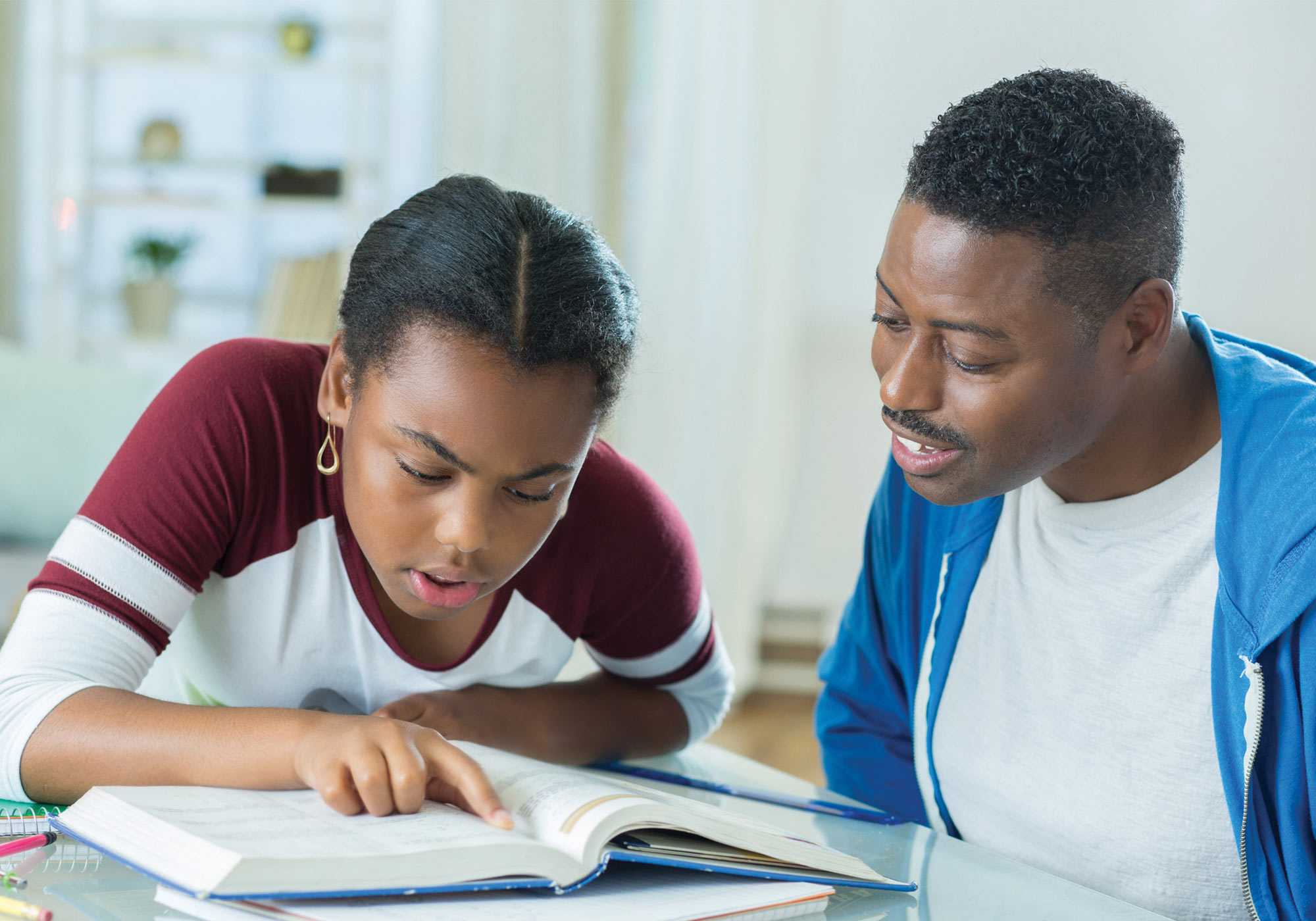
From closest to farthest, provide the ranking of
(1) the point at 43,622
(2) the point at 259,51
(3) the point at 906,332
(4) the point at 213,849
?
(4) the point at 213,849
(1) the point at 43,622
(3) the point at 906,332
(2) the point at 259,51

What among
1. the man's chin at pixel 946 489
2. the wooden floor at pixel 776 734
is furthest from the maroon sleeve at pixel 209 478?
the wooden floor at pixel 776 734

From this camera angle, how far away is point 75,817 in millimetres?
728

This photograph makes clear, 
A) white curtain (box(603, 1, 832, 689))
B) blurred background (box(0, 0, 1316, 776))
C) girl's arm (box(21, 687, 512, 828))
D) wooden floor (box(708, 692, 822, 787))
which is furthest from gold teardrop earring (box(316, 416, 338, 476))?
white curtain (box(603, 1, 832, 689))

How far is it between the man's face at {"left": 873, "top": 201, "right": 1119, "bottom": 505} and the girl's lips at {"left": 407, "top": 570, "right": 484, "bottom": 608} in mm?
351

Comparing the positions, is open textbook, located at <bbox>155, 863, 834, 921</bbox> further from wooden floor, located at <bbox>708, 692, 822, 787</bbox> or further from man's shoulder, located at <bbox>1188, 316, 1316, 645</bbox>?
wooden floor, located at <bbox>708, 692, 822, 787</bbox>

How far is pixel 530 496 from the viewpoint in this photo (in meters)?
A: 0.92

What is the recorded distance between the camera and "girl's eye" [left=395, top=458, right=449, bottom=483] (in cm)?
90

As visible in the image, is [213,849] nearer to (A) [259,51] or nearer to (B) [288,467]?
(B) [288,467]

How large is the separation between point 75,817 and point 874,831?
0.56m

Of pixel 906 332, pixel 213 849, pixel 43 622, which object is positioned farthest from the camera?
pixel 906 332

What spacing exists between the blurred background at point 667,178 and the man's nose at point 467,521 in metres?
1.91

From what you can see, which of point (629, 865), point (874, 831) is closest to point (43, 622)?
point (629, 865)

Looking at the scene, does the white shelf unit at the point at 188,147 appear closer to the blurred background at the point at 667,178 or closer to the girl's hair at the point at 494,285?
the blurred background at the point at 667,178

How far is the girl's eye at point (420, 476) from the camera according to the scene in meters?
0.90
